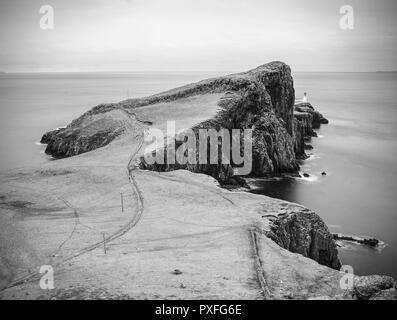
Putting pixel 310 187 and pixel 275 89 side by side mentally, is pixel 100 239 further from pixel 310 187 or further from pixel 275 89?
pixel 275 89

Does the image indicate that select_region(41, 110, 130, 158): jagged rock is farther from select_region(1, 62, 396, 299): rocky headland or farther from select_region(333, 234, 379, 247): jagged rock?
select_region(333, 234, 379, 247): jagged rock

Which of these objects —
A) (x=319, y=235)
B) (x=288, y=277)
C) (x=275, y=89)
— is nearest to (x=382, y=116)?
(x=275, y=89)

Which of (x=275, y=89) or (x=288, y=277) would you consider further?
(x=275, y=89)

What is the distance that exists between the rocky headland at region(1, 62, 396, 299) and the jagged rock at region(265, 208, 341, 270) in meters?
0.10

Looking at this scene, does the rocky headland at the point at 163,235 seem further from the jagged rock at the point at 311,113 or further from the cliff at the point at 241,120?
the jagged rock at the point at 311,113

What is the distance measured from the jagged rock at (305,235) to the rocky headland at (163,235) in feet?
0.33

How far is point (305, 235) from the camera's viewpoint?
124 ft

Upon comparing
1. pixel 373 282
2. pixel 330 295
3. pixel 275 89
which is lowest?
pixel 330 295

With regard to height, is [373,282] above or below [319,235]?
above

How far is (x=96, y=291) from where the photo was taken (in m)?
22.0

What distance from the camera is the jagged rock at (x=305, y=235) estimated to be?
116ft

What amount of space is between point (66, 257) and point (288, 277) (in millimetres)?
14736

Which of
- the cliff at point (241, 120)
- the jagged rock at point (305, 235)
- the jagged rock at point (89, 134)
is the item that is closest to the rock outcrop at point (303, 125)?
the cliff at point (241, 120)
